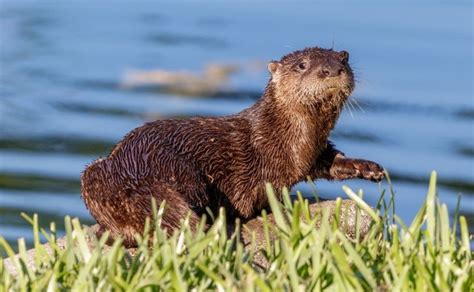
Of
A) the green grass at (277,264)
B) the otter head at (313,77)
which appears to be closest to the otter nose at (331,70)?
the otter head at (313,77)

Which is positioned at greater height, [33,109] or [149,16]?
[149,16]

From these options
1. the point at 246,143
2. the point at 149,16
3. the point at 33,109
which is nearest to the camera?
the point at 246,143

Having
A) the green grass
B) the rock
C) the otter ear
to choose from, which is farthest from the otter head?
the green grass

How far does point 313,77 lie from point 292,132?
13.1 inches

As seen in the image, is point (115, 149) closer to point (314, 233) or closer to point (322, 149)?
point (322, 149)

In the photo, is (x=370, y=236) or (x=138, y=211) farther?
(x=138, y=211)

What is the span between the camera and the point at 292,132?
7918 mm

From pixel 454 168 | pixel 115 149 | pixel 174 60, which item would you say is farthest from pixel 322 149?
pixel 174 60

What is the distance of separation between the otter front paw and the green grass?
2310 millimetres

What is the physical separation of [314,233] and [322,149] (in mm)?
2734

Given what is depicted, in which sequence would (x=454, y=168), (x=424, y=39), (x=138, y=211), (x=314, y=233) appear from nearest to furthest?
(x=314, y=233)
(x=138, y=211)
(x=454, y=168)
(x=424, y=39)

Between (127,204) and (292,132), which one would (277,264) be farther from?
(292,132)

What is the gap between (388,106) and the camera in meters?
14.7

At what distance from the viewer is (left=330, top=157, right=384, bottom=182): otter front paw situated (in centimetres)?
798
